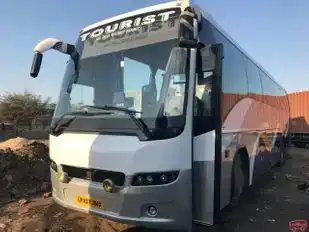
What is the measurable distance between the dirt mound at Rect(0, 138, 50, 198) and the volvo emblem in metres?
4.74

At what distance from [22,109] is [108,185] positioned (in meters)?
43.7

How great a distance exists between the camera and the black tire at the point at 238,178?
587 cm

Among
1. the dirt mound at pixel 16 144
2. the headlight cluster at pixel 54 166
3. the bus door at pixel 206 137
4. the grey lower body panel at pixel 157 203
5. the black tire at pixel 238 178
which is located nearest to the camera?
the grey lower body panel at pixel 157 203

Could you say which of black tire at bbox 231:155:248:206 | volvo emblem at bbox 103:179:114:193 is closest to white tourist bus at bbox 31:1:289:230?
volvo emblem at bbox 103:179:114:193

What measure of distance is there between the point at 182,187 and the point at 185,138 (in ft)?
1.95

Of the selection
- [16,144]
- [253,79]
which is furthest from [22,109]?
[253,79]

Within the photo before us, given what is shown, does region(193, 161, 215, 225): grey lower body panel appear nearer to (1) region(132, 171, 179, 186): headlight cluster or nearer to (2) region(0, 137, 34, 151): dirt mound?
(1) region(132, 171, 179, 186): headlight cluster

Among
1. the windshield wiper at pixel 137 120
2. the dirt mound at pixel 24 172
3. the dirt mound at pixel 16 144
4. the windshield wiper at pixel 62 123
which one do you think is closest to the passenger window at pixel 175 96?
the windshield wiper at pixel 137 120

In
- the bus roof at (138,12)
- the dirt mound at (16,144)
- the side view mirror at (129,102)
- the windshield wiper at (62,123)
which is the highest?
the bus roof at (138,12)

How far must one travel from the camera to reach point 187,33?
4207mm

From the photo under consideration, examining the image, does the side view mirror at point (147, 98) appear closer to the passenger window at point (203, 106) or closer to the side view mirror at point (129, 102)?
the side view mirror at point (129, 102)

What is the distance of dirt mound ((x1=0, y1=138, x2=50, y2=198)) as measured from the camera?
8648 mm

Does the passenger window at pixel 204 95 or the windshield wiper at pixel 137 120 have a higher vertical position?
the passenger window at pixel 204 95

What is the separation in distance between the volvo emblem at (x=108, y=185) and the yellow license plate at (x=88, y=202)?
23 centimetres
